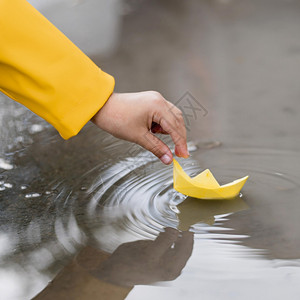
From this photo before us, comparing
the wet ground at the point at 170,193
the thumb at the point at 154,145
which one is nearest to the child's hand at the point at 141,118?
the thumb at the point at 154,145

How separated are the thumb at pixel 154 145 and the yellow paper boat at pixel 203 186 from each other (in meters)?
0.05

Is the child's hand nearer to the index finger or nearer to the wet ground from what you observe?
the index finger

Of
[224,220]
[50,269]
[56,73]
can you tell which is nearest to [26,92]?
[56,73]

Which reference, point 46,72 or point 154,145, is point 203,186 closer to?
point 154,145

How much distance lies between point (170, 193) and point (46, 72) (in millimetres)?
342

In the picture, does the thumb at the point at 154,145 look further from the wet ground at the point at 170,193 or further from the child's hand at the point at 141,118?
the wet ground at the point at 170,193

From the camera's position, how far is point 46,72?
867 millimetres

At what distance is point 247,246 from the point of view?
0.87 m

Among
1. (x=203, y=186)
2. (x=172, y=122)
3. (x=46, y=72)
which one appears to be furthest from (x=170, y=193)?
(x=46, y=72)

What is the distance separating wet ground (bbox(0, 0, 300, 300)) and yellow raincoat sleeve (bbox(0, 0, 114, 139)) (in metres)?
0.20

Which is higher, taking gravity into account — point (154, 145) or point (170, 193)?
point (154, 145)

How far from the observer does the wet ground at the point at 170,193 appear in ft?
2.62

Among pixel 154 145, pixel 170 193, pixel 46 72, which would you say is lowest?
pixel 170 193

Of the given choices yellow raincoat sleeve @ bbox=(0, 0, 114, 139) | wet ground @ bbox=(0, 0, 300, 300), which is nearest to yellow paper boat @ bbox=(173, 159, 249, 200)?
wet ground @ bbox=(0, 0, 300, 300)
